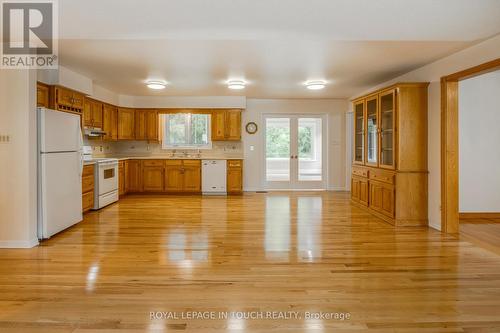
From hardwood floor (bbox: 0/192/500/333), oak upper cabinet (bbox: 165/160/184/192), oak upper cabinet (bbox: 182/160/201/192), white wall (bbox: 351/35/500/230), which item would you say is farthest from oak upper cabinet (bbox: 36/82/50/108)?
white wall (bbox: 351/35/500/230)

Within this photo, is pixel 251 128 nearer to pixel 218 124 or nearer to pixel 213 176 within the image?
pixel 218 124

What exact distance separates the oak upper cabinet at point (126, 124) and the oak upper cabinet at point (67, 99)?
197cm

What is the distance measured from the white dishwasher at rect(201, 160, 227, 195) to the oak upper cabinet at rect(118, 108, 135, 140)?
199 centimetres

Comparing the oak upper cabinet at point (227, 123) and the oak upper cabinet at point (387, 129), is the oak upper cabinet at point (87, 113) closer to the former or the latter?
the oak upper cabinet at point (227, 123)

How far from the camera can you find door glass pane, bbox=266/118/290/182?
29.4ft

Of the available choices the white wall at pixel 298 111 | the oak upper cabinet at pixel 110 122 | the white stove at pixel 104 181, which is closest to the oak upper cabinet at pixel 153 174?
the oak upper cabinet at pixel 110 122

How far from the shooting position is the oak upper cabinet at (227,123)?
28.0 feet

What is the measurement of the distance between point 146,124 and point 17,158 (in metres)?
4.74

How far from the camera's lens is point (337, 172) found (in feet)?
29.4

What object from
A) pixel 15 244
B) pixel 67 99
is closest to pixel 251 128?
pixel 67 99

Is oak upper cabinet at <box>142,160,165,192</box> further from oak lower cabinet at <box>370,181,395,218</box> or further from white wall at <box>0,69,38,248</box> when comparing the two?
oak lower cabinet at <box>370,181,395,218</box>

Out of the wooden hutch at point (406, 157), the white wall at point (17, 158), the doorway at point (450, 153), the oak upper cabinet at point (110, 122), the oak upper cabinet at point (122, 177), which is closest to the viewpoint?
the white wall at point (17, 158)

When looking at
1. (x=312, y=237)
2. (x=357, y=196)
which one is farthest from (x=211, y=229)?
(x=357, y=196)

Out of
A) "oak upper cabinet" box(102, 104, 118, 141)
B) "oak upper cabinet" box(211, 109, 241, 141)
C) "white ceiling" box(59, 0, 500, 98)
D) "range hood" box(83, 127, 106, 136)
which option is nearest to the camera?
"white ceiling" box(59, 0, 500, 98)
